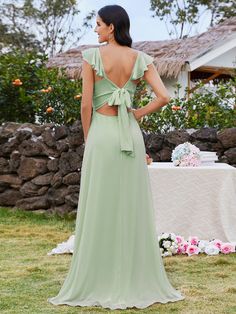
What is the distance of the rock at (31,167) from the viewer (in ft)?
33.2

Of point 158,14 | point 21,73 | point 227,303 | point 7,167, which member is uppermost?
point 158,14

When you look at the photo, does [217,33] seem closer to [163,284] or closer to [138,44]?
[138,44]

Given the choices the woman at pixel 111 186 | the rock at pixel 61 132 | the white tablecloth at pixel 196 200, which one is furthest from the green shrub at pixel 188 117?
the woman at pixel 111 186

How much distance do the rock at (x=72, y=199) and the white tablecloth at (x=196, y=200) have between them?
2.47 meters

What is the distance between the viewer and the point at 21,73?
38.4ft

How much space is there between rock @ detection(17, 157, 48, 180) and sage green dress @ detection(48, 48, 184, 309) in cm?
500

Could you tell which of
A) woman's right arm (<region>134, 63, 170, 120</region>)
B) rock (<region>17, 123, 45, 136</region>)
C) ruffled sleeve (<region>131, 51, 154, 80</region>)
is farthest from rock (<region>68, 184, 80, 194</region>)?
ruffled sleeve (<region>131, 51, 154, 80</region>)

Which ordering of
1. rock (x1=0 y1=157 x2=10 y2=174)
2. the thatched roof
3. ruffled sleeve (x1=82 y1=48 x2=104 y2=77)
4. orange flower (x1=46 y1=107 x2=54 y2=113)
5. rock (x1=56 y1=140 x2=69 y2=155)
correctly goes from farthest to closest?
the thatched roof
orange flower (x1=46 y1=107 x2=54 y2=113)
rock (x1=0 y1=157 x2=10 y2=174)
rock (x1=56 y1=140 x2=69 y2=155)
ruffled sleeve (x1=82 y1=48 x2=104 y2=77)

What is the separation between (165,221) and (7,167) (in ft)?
12.2

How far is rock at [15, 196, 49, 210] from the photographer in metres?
10.1

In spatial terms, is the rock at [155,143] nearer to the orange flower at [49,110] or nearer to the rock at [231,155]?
the rock at [231,155]

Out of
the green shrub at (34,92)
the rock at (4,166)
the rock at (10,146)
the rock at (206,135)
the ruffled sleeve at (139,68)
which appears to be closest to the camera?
the ruffled sleeve at (139,68)

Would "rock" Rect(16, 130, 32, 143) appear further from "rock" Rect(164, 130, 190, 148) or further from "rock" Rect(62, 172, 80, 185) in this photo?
"rock" Rect(164, 130, 190, 148)

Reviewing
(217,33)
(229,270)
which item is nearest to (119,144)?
(229,270)
